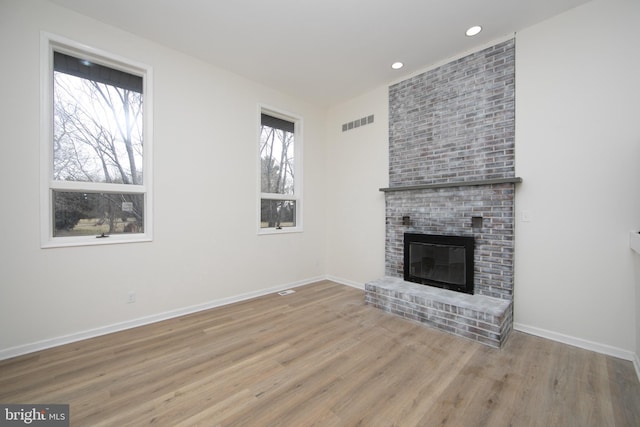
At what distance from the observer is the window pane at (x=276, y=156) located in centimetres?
417

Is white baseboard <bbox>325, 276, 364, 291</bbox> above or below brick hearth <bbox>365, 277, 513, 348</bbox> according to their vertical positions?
below

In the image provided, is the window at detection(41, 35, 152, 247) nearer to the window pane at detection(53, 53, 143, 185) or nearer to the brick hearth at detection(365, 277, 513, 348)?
the window pane at detection(53, 53, 143, 185)

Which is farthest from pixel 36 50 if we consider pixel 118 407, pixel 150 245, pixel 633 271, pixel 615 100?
pixel 633 271

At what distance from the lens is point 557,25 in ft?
8.54

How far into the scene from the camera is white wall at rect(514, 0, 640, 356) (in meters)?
2.29

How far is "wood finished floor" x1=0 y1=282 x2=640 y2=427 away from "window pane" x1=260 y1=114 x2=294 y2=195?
2.28m

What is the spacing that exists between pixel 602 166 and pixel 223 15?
3969 millimetres

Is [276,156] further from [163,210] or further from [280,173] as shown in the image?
[163,210]

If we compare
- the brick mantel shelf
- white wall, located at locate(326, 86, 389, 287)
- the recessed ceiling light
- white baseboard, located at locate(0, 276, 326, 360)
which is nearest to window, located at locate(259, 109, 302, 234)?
white wall, located at locate(326, 86, 389, 287)

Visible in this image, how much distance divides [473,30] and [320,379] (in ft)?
12.5

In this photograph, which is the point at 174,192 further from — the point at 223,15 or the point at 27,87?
the point at 223,15

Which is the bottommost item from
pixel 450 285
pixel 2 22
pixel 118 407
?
A: pixel 118 407

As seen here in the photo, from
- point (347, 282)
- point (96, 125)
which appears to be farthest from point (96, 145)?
point (347, 282)

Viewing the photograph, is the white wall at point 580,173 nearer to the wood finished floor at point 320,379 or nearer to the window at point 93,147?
the wood finished floor at point 320,379
